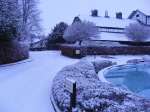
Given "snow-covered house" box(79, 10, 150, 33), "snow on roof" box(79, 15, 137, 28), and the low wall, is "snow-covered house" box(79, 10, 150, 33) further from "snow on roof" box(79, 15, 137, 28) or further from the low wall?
the low wall

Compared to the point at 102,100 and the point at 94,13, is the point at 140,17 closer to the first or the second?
the point at 94,13

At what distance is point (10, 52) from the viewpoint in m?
21.6

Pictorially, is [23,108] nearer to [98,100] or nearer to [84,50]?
[98,100]

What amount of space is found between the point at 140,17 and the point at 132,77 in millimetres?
30572

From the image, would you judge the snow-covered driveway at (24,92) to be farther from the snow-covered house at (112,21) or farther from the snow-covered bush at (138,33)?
the snow-covered house at (112,21)

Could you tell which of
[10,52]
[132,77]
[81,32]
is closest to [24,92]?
[10,52]

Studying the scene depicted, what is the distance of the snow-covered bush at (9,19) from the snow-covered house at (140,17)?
3038 centimetres

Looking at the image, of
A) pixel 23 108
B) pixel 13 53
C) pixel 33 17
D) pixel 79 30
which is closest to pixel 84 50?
pixel 79 30

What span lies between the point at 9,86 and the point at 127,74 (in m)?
11.4

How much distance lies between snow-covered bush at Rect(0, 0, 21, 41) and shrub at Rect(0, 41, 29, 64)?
0.57 m

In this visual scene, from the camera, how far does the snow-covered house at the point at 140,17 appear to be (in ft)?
158

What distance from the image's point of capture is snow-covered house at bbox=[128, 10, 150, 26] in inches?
1901

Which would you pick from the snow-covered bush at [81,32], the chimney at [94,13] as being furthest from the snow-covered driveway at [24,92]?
the chimney at [94,13]

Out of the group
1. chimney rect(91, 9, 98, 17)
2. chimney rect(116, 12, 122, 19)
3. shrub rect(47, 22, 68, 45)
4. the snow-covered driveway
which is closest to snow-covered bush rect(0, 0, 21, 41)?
the snow-covered driveway
